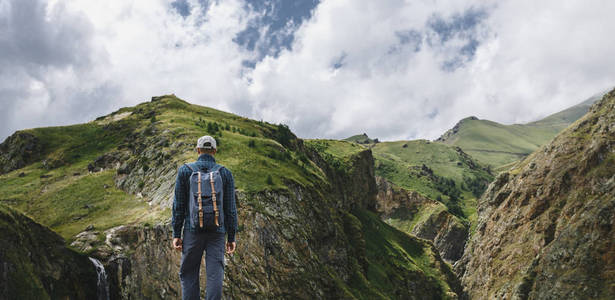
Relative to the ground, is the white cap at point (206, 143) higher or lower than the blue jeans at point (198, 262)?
higher

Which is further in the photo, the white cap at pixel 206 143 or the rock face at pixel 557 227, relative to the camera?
the rock face at pixel 557 227

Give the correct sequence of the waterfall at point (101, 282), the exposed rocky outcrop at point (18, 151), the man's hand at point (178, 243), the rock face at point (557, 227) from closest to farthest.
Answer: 1. the man's hand at point (178, 243)
2. the waterfall at point (101, 282)
3. the exposed rocky outcrop at point (18, 151)
4. the rock face at point (557, 227)

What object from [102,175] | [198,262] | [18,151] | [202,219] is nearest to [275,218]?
[198,262]

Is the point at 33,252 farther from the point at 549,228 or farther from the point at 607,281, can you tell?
the point at 549,228

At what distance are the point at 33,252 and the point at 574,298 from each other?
88677 mm

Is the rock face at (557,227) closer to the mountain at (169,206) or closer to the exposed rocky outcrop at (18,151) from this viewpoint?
the mountain at (169,206)

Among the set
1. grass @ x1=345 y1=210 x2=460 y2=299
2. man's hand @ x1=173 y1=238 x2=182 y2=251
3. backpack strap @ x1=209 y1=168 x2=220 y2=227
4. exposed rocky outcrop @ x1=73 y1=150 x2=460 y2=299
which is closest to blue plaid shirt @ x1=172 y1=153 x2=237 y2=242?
man's hand @ x1=173 y1=238 x2=182 y2=251

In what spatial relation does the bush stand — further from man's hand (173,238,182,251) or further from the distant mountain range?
man's hand (173,238,182,251)

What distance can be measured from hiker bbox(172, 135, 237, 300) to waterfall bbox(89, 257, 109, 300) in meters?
26.8

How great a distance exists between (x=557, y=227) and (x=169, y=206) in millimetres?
97853

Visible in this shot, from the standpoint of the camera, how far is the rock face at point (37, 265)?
20155 millimetres

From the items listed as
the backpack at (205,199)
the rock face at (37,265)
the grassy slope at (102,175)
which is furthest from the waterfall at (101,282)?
the backpack at (205,199)

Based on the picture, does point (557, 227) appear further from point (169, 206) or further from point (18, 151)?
point (18, 151)

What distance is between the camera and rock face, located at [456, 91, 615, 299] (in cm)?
7175
